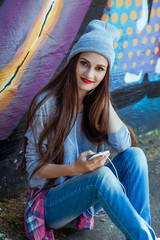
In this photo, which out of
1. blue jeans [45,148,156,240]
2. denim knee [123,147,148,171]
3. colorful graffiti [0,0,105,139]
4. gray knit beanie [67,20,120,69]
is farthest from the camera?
colorful graffiti [0,0,105,139]

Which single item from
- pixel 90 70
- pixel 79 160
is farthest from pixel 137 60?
pixel 79 160

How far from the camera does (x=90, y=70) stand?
2.02 meters

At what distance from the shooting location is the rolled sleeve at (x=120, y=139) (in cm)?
223

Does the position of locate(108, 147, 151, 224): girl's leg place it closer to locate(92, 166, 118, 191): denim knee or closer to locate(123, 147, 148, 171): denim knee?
locate(123, 147, 148, 171): denim knee

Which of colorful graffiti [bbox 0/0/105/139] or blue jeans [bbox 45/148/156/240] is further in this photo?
colorful graffiti [bbox 0/0/105/139]

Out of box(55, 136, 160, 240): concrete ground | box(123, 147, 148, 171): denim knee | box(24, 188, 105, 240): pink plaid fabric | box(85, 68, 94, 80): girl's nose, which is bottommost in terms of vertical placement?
box(55, 136, 160, 240): concrete ground

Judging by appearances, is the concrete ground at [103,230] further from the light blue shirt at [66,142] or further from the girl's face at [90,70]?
the girl's face at [90,70]

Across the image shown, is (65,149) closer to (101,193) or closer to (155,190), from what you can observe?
(101,193)

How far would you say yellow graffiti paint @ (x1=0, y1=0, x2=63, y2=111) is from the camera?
7.98 feet

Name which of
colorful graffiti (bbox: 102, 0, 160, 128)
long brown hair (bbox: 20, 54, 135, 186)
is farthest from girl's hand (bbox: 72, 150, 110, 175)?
colorful graffiti (bbox: 102, 0, 160, 128)

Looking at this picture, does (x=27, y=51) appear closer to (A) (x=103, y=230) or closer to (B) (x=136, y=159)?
(B) (x=136, y=159)

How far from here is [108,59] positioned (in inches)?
80.0

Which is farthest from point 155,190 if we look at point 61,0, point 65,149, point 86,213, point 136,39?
point 61,0

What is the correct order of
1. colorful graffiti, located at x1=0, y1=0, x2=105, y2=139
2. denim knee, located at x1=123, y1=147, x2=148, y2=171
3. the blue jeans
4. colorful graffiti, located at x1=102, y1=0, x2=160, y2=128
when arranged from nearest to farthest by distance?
the blue jeans → denim knee, located at x1=123, y1=147, x2=148, y2=171 → colorful graffiti, located at x1=0, y1=0, x2=105, y2=139 → colorful graffiti, located at x1=102, y1=0, x2=160, y2=128
